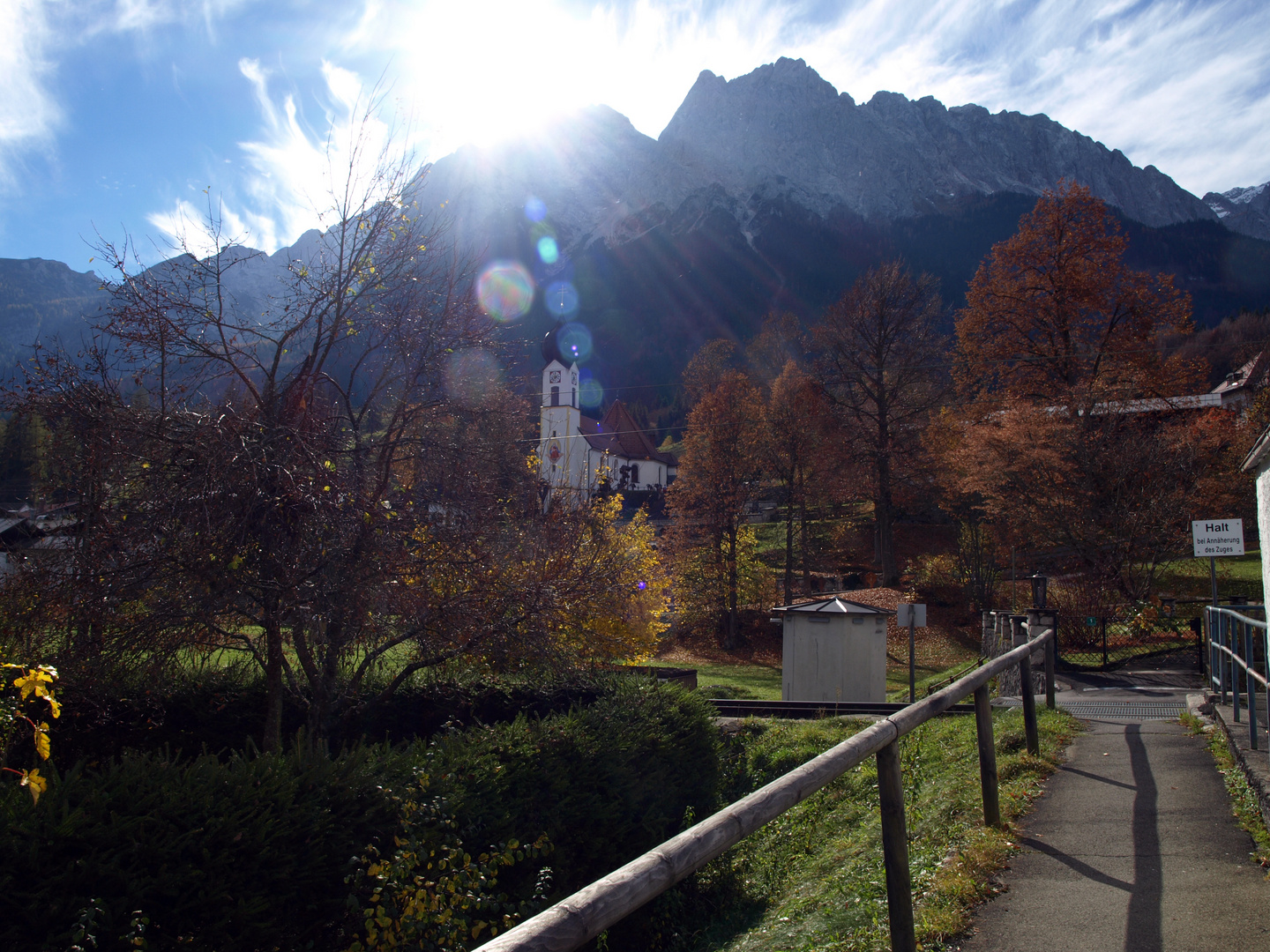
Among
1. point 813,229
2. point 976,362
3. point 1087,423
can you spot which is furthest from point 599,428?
point 813,229

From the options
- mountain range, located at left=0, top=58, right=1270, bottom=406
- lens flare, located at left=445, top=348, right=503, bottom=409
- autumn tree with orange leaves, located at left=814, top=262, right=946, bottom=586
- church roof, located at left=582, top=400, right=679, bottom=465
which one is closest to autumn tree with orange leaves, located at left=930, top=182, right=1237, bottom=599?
autumn tree with orange leaves, located at left=814, top=262, right=946, bottom=586

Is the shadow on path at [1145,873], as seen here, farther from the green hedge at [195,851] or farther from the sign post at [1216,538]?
the sign post at [1216,538]

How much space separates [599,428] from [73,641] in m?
67.0

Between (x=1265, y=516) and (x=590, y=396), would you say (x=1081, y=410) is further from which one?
(x=590, y=396)

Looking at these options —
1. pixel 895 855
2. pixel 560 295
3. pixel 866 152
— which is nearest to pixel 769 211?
pixel 866 152

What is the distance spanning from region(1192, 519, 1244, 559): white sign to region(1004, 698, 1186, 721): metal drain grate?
3.23 metres

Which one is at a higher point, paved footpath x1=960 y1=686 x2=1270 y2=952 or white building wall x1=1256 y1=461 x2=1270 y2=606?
white building wall x1=1256 y1=461 x2=1270 y2=606

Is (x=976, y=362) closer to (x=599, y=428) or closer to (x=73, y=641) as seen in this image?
(x=73, y=641)

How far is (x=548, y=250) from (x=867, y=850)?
14361 centimetres

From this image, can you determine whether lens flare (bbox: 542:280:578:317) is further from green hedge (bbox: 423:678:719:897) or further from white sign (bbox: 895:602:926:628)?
green hedge (bbox: 423:678:719:897)

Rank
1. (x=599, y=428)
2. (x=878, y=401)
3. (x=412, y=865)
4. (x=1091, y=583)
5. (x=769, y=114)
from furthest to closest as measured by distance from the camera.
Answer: (x=769, y=114), (x=599, y=428), (x=878, y=401), (x=1091, y=583), (x=412, y=865)

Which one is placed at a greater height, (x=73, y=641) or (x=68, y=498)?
(x=68, y=498)

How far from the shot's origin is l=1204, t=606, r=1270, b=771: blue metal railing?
477 centimetres

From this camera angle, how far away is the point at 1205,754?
5.71 m
